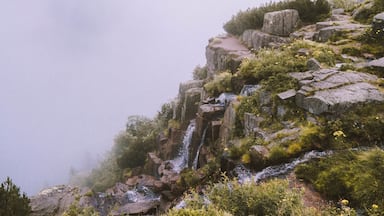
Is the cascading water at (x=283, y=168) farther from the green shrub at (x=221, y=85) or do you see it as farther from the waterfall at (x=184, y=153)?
the waterfall at (x=184, y=153)

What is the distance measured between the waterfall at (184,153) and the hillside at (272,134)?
89 millimetres

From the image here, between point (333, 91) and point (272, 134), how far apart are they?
2.16 meters

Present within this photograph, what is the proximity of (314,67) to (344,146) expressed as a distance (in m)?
4.10

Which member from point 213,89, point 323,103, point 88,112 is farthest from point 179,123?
point 88,112

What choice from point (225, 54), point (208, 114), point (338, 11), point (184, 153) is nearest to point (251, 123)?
point (208, 114)

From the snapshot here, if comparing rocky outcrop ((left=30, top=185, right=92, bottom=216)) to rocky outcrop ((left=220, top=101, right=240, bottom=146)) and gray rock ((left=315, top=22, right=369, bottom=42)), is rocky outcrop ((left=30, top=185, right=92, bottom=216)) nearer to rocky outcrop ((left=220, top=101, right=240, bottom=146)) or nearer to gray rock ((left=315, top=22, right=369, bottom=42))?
rocky outcrop ((left=220, top=101, right=240, bottom=146))

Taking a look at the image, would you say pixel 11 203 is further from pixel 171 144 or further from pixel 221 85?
pixel 221 85

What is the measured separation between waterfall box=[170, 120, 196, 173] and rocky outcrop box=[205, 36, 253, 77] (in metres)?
3.49

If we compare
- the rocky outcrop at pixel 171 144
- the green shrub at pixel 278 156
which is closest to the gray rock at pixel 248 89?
the green shrub at pixel 278 156

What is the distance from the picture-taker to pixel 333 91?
941 centimetres

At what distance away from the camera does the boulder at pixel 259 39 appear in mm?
16312

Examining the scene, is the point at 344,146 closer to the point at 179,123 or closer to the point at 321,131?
the point at 321,131

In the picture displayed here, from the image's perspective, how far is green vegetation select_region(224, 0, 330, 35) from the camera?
17969mm

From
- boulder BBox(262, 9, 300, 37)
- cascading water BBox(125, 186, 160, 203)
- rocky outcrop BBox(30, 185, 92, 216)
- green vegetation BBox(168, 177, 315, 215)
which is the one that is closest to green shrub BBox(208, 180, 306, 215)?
green vegetation BBox(168, 177, 315, 215)
